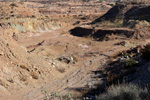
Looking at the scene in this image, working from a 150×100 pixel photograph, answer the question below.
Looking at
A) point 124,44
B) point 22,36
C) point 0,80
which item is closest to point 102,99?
point 0,80

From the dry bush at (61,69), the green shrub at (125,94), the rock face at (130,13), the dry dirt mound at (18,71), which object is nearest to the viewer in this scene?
the green shrub at (125,94)

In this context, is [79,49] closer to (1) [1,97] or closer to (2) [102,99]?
(1) [1,97]

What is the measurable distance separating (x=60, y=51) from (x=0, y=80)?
1230 cm

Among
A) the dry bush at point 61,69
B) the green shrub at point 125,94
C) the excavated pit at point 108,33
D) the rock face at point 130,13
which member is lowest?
the dry bush at point 61,69

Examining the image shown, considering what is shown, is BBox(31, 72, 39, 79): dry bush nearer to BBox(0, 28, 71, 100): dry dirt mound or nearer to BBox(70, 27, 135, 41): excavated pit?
BBox(0, 28, 71, 100): dry dirt mound

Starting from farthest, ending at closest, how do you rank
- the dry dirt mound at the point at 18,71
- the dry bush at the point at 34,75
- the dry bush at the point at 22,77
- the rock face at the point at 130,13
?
the rock face at the point at 130,13
the dry bush at the point at 34,75
the dry bush at the point at 22,77
the dry dirt mound at the point at 18,71

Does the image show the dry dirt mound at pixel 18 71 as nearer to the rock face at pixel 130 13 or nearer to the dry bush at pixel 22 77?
the dry bush at pixel 22 77

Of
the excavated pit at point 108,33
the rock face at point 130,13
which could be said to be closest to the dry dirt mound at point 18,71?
the excavated pit at point 108,33

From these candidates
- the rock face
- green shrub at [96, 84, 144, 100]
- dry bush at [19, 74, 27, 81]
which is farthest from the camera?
the rock face

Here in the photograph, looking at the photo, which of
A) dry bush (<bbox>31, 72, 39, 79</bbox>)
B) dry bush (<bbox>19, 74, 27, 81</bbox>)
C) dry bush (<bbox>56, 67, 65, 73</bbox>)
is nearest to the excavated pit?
dry bush (<bbox>56, 67, 65, 73</bbox>)

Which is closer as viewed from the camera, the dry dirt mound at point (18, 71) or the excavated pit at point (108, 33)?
the dry dirt mound at point (18, 71)

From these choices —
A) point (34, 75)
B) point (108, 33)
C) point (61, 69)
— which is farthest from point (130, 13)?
point (34, 75)

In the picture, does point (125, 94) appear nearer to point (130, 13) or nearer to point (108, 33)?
point (108, 33)

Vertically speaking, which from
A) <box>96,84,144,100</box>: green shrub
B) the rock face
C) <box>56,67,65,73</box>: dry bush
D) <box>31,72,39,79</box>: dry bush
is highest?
the rock face
